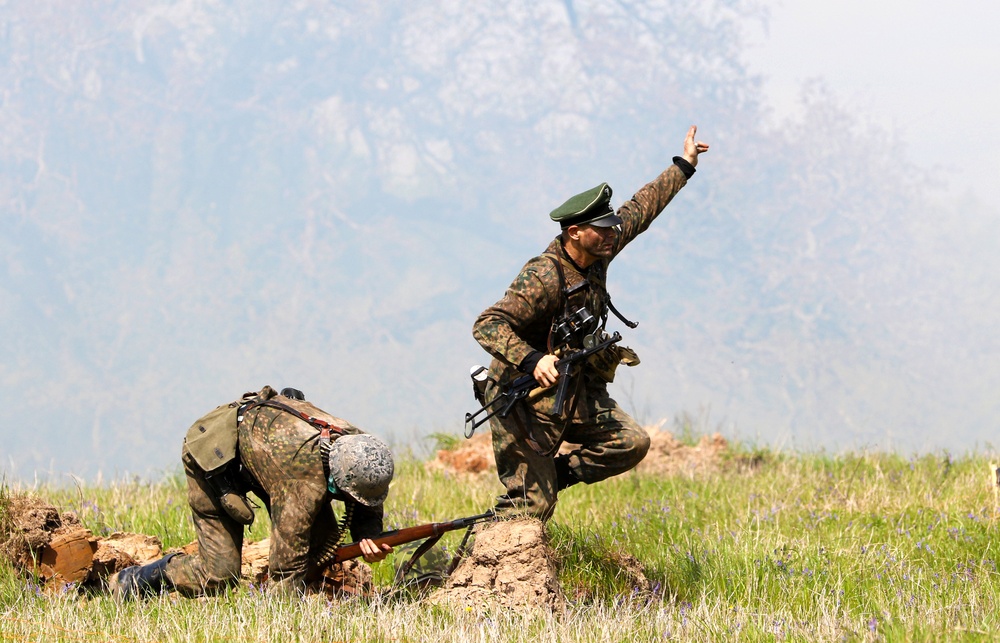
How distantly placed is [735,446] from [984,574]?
5214mm

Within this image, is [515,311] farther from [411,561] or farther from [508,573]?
[411,561]

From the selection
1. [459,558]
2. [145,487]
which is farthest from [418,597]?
[145,487]

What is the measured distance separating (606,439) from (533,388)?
631 millimetres

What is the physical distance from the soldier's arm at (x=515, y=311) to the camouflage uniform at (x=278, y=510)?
1.00 meters

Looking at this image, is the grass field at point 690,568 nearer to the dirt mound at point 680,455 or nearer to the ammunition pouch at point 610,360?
the dirt mound at point 680,455

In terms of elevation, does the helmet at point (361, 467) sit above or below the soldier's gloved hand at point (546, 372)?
below

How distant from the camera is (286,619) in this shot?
6164 mm

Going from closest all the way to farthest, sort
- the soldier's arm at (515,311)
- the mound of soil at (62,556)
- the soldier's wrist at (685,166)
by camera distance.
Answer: the soldier's arm at (515,311)
the mound of soil at (62,556)
the soldier's wrist at (685,166)

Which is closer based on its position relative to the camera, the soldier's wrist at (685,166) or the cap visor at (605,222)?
the cap visor at (605,222)

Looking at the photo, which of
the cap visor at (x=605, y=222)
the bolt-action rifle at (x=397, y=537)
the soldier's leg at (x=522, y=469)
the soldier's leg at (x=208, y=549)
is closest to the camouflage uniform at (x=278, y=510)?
the soldier's leg at (x=208, y=549)

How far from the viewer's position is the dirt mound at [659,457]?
12.0 metres

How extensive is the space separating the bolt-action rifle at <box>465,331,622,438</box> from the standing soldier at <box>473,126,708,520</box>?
0.04 metres

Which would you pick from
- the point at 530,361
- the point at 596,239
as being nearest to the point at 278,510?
the point at 530,361

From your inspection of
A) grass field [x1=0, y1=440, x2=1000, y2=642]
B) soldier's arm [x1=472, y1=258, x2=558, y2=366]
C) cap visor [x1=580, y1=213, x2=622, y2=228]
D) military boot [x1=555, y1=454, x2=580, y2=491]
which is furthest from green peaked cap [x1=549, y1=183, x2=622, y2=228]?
grass field [x1=0, y1=440, x2=1000, y2=642]
